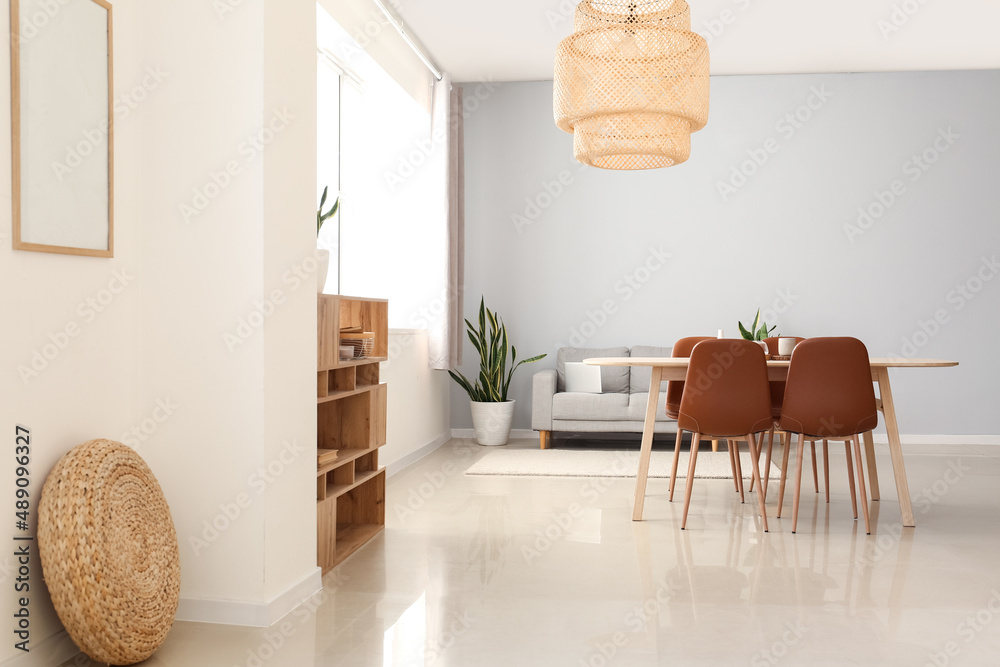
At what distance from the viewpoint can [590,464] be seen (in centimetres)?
527

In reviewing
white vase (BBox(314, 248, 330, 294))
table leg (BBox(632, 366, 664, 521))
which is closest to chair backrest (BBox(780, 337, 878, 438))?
table leg (BBox(632, 366, 664, 521))

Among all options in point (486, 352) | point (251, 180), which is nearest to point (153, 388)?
point (251, 180)

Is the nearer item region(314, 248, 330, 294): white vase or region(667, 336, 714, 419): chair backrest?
region(314, 248, 330, 294): white vase

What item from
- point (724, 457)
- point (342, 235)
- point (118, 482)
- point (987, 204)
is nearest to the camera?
point (118, 482)

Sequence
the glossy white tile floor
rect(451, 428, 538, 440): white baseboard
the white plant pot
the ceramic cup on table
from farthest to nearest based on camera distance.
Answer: rect(451, 428, 538, 440): white baseboard
the white plant pot
the ceramic cup on table
the glossy white tile floor

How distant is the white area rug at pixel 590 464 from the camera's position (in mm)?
4945

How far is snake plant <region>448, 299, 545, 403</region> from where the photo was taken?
6.32 metres

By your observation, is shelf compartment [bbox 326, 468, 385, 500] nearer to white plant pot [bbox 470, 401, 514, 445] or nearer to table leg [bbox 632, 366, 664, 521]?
table leg [bbox 632, 366, 664, 521]

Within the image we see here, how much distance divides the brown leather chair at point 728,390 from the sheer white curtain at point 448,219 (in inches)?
105

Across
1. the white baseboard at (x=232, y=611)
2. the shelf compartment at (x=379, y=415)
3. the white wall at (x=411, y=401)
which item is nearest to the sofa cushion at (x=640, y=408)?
the white wall at (x=411, y=401)

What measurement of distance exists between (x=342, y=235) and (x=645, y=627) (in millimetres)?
3455

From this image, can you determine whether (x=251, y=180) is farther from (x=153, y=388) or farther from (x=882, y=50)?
(x=882, y=50)

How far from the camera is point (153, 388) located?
8.07ft

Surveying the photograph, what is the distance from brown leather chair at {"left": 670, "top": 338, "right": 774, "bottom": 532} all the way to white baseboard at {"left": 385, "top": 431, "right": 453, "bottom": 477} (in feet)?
6.25
